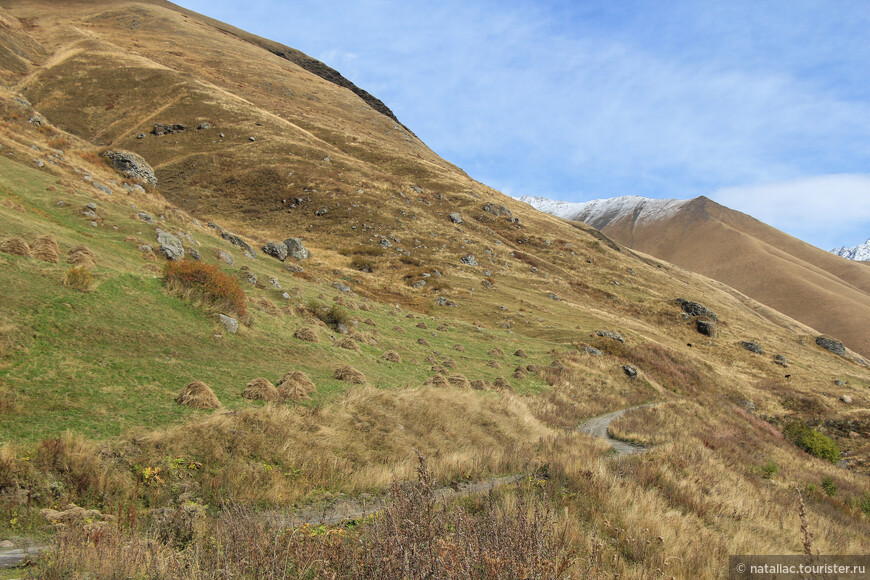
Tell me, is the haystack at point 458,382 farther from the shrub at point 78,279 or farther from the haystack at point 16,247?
the haystack at point 16,247

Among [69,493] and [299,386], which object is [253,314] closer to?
[299,386]

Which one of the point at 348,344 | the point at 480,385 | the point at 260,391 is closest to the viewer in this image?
the point at 260,391

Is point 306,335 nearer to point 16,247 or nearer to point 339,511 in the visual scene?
point 16,247

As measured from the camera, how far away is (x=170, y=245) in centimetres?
2369

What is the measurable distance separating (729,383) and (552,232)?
51.0 metres

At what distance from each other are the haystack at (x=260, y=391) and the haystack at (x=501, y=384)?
14.0 metres

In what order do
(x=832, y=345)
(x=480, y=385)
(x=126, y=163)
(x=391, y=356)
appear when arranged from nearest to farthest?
(x=391, y=356)
(x=480, y=385)
(x=126, y=163)
(x=832, y=345)

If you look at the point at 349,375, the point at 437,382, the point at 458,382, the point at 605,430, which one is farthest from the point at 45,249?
the point at 605,430

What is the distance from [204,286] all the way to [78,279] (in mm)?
3931

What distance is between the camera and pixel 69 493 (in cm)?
737

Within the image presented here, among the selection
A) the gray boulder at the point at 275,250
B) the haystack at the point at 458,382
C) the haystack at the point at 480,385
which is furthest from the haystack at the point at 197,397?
the gray boulder at the point at 275,250

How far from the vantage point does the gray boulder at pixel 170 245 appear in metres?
22.7

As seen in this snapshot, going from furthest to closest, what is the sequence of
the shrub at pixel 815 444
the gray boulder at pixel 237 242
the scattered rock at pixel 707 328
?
1. the scattered rock at pixel 707 328
2. the gray boulder at pixel 237 242
3. the shrub at pixel 815 444

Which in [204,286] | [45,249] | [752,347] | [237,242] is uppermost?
[752,347]
